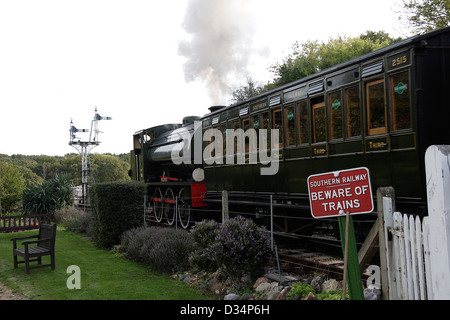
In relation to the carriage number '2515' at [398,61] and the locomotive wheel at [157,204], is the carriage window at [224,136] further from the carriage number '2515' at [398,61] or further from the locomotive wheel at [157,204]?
the carriage number '2515' at [398,61]

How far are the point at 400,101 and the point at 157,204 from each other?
1222cm

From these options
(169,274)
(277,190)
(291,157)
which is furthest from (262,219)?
(169,274)

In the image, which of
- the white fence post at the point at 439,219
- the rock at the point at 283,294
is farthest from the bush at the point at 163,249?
the white fence post at the point at 439,219

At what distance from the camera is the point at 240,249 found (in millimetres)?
6984

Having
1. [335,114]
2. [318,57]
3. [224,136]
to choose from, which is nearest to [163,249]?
[335,114]

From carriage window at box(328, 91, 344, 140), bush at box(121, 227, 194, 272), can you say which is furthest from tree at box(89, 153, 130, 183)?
carriage window at box(328, 91, 344, 140)

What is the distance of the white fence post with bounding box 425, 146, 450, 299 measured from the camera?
12.5 ft

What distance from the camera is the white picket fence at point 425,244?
151 inches

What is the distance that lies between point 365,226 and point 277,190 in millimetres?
2606

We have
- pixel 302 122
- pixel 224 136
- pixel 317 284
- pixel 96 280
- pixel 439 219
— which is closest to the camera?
pixel 439 219

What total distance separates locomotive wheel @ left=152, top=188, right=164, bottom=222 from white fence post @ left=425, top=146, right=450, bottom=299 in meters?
13.1

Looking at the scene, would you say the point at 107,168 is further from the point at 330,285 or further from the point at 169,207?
the point at 330,285

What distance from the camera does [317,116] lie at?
8.49m
